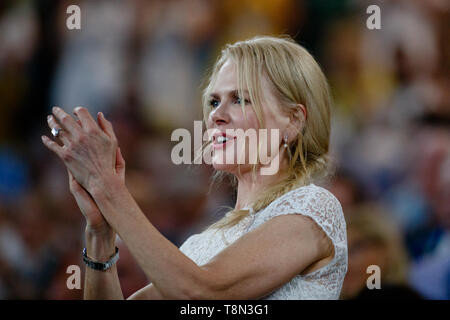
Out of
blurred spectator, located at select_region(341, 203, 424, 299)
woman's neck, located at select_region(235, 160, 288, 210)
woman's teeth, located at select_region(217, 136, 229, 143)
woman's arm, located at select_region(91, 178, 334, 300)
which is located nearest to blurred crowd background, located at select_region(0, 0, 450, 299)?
blurred spectator, located at select_region(341, 203, 424, 299)

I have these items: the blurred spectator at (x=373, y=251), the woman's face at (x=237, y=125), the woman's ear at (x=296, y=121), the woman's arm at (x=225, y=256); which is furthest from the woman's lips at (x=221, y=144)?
the blurred spectator at (x=373, y=251)

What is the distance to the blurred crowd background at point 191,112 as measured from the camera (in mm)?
2422

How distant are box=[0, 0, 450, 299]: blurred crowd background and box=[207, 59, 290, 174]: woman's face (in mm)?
1148

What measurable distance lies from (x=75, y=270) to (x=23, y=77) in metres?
1.03

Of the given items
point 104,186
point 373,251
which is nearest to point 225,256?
point 104,186

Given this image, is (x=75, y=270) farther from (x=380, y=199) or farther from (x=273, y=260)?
(x=273, y=260)

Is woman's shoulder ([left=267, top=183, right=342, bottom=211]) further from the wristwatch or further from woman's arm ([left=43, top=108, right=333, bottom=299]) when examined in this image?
the wristwatch

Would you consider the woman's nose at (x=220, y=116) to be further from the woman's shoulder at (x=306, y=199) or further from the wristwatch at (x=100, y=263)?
the wristwatch at (x=100, y=263)

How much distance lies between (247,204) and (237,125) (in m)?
0.17

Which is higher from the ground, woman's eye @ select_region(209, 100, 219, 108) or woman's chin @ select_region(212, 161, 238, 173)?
woman's eye @ select_region(209, 100, 219, 108)

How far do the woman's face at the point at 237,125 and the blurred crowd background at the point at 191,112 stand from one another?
1.15 meters

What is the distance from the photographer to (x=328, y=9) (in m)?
2.76

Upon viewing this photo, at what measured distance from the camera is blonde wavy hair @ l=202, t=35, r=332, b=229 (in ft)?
3.84

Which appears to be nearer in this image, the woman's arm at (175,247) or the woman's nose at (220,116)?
the woman's arm at (175,247)
